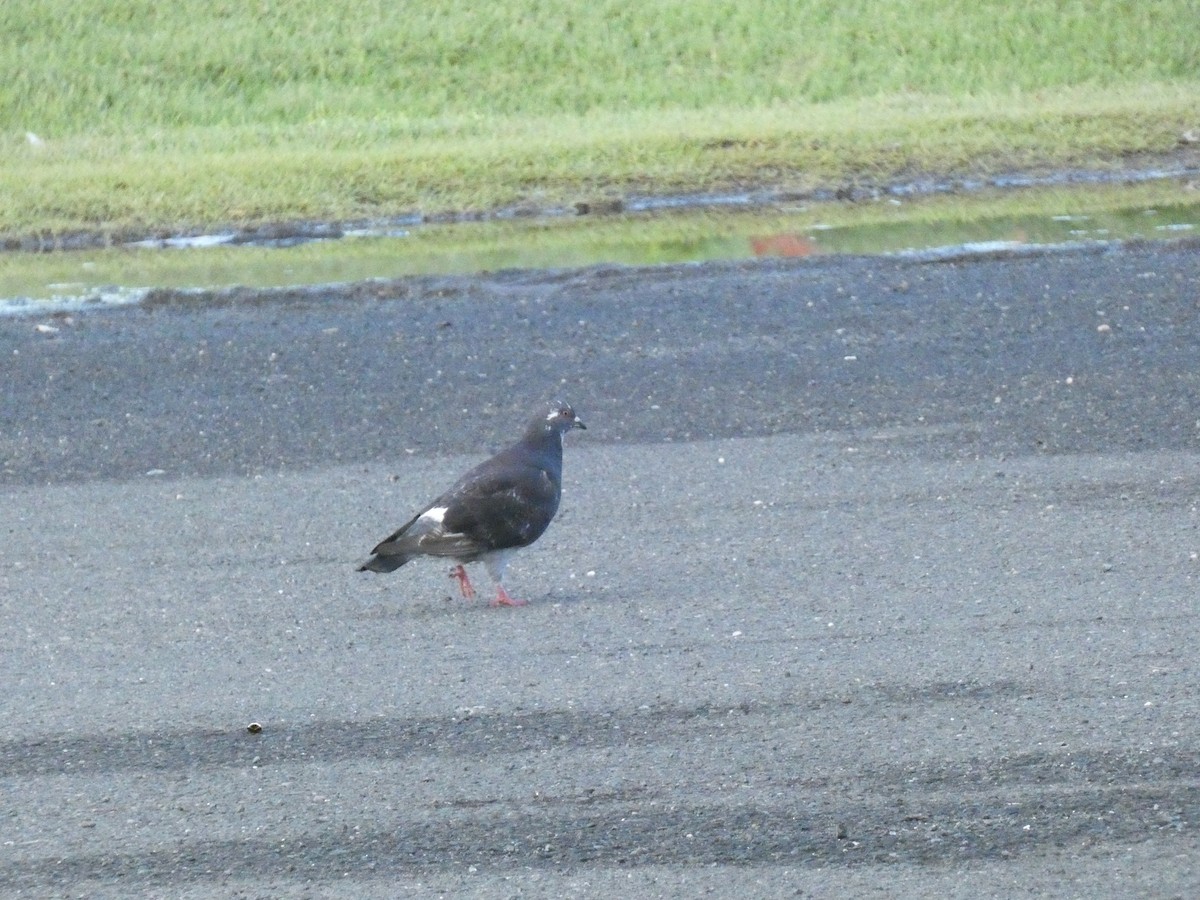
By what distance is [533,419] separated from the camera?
7559 mm

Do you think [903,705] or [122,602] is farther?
[122,602]

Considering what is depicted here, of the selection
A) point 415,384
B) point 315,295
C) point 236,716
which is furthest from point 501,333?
point 236,716

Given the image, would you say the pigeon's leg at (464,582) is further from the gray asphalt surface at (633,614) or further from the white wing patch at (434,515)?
the white wing patch at (434,515)

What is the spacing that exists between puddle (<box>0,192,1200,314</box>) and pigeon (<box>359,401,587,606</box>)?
7800mm

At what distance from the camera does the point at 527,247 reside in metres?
17.1

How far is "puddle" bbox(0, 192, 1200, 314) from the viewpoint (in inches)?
613

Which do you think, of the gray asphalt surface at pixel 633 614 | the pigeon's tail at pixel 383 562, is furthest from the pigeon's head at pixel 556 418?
the pigeon's tail at pixel 383 562

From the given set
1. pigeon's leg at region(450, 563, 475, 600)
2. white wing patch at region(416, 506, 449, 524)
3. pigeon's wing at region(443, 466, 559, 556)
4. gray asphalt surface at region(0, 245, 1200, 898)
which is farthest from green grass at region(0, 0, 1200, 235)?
white wing patch at region(416, 506, 449, 524)

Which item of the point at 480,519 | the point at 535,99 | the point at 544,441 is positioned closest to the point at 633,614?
the point at 480,519

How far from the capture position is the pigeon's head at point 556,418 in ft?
24.7

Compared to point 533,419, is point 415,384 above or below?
below

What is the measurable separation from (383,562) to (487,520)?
39cm

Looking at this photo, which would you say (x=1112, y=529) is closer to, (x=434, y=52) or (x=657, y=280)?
(x=657, y=280)

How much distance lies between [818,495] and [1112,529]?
1287 mm
